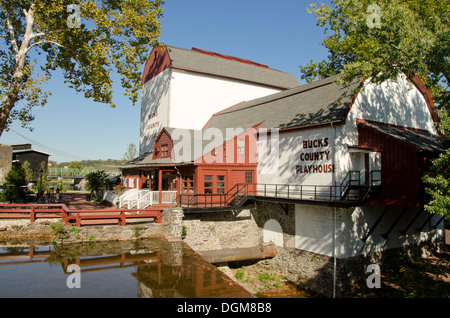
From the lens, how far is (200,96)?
29.1 m

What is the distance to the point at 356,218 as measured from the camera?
15.6m

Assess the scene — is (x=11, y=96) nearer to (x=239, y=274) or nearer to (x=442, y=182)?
(x=239, y=274)

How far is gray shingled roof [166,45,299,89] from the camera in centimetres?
2873

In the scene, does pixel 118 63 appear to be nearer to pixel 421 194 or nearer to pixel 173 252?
pixel 173 252

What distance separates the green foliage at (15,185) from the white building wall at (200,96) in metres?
12.8

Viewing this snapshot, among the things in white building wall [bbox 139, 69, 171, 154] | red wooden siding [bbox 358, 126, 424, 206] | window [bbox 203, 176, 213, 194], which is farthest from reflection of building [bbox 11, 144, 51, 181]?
red wooden siding [bbox 358, 126, 424, 206]

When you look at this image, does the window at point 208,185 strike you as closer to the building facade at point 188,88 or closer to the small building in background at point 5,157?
the building facade at point 188,88

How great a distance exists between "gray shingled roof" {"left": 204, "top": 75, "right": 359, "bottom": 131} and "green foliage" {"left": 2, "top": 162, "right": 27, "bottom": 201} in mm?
16330

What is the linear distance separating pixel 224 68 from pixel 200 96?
4.76 m

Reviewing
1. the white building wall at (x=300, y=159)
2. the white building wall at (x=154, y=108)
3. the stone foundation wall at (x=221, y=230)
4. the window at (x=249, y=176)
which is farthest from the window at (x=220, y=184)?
the white building wall at (x=154, y=108)

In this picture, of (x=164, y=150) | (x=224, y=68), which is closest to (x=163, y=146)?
(x=164, y=150)

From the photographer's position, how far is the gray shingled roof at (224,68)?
1131 inches
